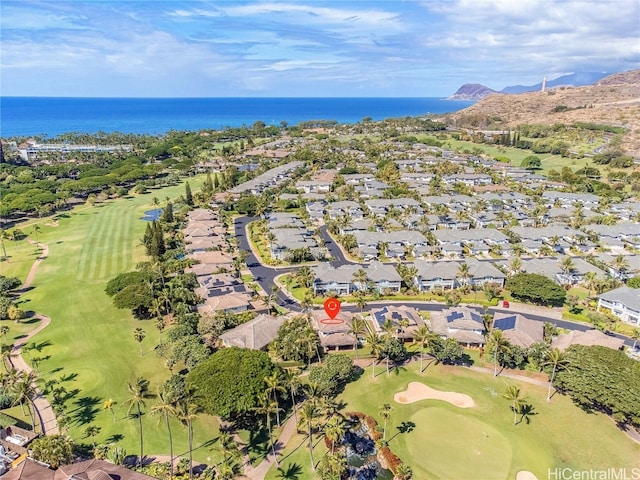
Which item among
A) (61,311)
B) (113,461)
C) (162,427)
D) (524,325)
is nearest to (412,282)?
(524,325)

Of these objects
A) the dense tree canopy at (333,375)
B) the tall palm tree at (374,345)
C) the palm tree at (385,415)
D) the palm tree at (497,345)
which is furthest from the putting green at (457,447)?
the palm tree at (497,345)

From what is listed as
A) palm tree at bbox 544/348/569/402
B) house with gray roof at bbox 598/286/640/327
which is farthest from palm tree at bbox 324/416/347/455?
house with gray roof at bbox 598/286/640/327

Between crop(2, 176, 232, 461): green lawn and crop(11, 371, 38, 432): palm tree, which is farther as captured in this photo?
crop(2, 176, 232, 461): green lawn

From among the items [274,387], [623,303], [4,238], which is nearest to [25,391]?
[274,387]

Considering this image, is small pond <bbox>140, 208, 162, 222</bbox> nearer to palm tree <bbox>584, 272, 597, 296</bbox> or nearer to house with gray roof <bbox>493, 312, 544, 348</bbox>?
house with gray roof <bbox>493, 312, 544, 348</bbox>

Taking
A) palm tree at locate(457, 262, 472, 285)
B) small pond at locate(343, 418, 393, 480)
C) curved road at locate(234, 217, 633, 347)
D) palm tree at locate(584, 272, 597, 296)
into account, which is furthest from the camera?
palm tree at locate(457, 262, 472, 285)

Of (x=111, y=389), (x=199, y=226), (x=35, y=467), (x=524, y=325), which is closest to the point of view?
(x=35, y=467)

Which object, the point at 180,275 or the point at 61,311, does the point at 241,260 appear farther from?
the point at 61,311
